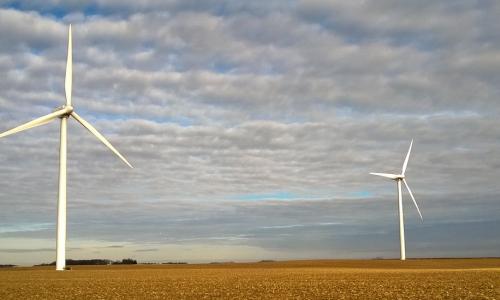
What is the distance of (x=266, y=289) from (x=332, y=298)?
7.99 meters

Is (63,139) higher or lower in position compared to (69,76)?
lower

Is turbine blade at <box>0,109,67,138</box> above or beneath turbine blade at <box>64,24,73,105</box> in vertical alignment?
beneath

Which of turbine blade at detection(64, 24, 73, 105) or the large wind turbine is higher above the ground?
turbine blade at detection(64, 24, 73, 105)

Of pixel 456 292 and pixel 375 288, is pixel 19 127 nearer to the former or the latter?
pixel 375 288

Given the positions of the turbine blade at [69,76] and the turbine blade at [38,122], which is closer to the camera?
the turbine blade at [38,122]

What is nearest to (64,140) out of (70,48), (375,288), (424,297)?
(70,48)

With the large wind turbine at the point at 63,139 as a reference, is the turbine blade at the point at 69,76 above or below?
above

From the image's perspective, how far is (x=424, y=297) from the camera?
31672 mm

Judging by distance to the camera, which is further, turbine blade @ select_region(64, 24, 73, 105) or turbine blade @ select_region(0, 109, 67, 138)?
turbine blade @ select_region(64, 24, 73, 105)

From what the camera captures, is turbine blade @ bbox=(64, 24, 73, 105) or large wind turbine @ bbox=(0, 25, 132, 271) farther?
turbine blade @ bbox=(64, 24, 73, 105)

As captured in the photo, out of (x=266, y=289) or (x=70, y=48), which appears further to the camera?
(x=70, y=48)

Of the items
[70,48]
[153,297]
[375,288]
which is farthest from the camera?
[70,48]

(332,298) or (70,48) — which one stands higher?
(70,48)

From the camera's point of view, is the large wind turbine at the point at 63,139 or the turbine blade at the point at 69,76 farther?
the turbine blade at the point at 69,76
